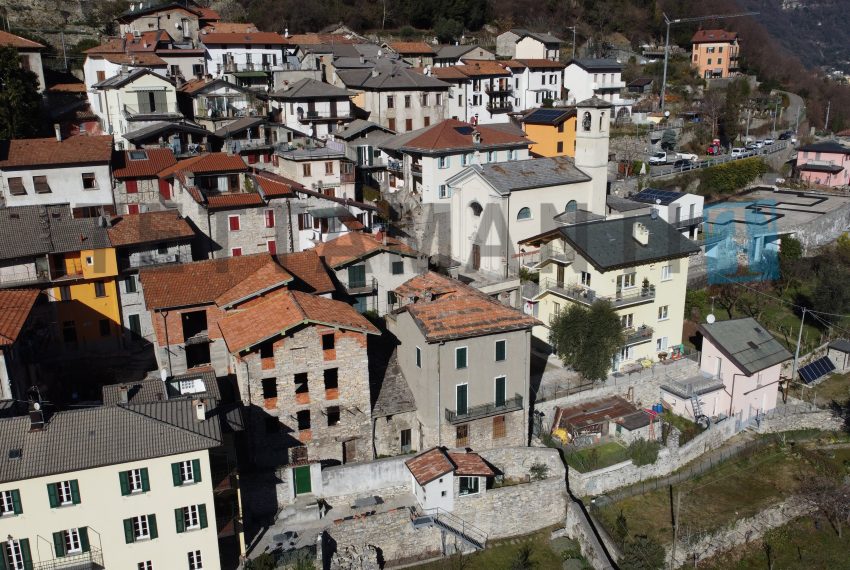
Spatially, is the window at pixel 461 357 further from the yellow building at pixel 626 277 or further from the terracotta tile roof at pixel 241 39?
the terracotta tile roof at pixel 241 39

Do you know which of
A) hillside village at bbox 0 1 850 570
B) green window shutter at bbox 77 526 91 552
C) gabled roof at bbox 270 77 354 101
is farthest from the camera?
gabled roof at bbox 270 77 354 101

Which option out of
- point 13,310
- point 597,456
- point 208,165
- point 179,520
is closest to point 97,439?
point 179,520

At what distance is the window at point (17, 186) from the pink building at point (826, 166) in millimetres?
65784

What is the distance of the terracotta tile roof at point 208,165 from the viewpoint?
40.0m

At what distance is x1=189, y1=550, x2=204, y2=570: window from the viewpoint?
23.2 metres

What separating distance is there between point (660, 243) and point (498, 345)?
13027mm

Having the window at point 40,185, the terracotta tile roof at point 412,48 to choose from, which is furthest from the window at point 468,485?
the terracotta tile roof at point 412,48

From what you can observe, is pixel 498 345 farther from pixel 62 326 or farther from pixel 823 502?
pixel 62 326

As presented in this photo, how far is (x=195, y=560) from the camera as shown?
918 inches

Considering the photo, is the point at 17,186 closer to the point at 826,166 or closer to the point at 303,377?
the point at 303,377

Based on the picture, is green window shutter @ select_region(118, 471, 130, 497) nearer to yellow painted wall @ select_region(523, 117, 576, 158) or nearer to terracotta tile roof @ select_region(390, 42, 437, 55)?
yellow painted wall @ select_region(523, 117, 576, 158)

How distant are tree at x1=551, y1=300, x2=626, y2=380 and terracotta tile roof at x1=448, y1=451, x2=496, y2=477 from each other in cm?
798

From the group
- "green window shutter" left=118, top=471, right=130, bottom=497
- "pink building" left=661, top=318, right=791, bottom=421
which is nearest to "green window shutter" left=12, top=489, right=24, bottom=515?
"green window shutter" left=118, top=471, right=130, bottom=497

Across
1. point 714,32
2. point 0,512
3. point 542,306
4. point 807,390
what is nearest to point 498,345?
point 542,306
